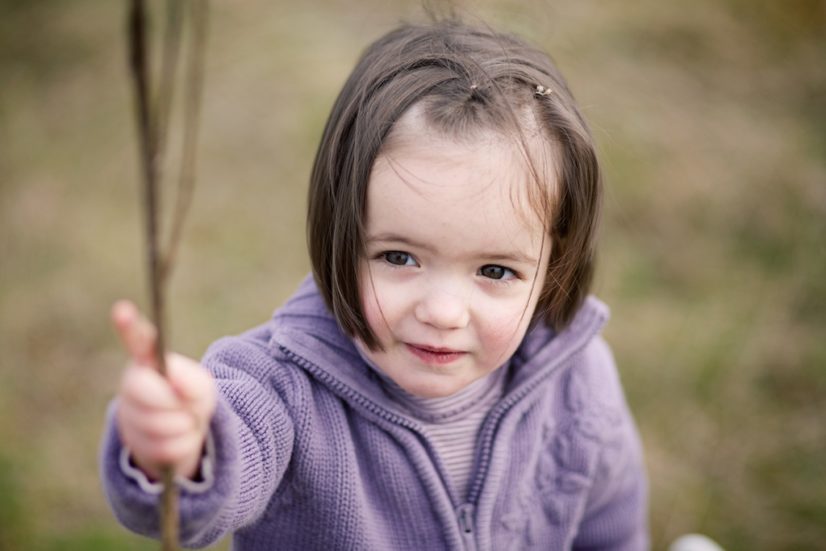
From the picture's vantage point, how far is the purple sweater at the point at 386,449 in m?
1.14

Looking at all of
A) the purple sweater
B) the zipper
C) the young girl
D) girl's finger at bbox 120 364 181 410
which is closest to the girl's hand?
girl's finger at bbox 120 364 181 410

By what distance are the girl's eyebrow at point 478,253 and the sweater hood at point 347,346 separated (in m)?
0.22

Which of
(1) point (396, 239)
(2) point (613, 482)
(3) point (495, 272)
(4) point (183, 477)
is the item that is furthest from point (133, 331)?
Answer: (2) point (613, 482)

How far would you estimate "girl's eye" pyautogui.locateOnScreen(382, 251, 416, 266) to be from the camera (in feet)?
3.59

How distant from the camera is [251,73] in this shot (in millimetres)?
3846

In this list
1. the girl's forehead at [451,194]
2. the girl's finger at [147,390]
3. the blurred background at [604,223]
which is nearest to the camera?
the girl's finger at [147,390]

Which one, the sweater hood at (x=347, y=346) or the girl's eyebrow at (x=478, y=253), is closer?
the girl's eyebrow at (x=478, y=253)

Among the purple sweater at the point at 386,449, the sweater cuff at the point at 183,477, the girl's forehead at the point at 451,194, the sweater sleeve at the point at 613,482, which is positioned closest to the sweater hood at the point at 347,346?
the purple sweater at the point at 386,449

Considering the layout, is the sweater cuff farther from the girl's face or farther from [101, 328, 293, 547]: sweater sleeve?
the girl's face

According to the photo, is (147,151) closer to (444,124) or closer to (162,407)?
(162,407)

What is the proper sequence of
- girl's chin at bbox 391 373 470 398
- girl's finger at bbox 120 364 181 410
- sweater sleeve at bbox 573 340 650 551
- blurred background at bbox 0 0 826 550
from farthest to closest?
blurred background at bbox 0 0 826 550
sweater sleeve at bbox 573 340 650 551
girl's chin at bbox 391 373 470 398
girl's finger at bbox 120 364 181 410

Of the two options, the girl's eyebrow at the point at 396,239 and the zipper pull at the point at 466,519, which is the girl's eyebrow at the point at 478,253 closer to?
the girl's eyebrow at the point at 396,239

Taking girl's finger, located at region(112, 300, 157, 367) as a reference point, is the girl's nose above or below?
below

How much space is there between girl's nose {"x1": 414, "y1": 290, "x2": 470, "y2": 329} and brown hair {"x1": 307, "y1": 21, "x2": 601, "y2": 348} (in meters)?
0.11
